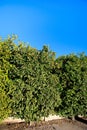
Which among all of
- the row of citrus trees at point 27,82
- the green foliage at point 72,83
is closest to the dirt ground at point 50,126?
the row of citrus trees at point 27,82

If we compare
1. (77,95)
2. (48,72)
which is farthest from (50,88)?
(77,95)

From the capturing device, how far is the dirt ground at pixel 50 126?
16750mm

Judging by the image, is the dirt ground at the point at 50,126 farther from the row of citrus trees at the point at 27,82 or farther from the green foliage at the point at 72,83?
the green foliage at the point at 72,83

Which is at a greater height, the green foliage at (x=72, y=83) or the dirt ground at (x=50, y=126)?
the green foliage at (x=72, y=83)

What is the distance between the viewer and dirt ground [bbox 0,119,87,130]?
55.0ft

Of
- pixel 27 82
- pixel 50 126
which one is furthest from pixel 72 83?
pixel 27 82

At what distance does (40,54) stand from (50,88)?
1692mm

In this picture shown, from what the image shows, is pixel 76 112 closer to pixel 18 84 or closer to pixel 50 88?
pixel 50 88

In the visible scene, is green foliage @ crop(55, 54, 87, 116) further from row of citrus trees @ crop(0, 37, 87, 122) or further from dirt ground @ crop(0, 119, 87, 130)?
dirt ground @ crop(0, 119, 87, 130)

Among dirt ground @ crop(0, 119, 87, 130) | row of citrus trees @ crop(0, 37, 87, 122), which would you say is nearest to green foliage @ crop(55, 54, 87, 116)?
row of citrus trees @ crop(0, 37, 87, 122)

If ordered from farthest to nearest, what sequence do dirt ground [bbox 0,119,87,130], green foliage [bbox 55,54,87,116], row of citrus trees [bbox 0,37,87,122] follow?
green foliage [bbox 55,54,87,116] < dirt ground [bbox 0,119,87,130] < row of citrus trees [bbox 0,37,87,122]

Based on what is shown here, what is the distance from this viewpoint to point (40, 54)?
16828 millimetres

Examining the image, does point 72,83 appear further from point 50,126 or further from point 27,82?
point 27,82

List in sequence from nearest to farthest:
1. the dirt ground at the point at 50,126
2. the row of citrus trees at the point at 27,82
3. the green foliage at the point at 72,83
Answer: the row of citrus trees at the point at 27,82 → the dirt ground at the point at 50,126 → the green foliage at the point at 72,83
